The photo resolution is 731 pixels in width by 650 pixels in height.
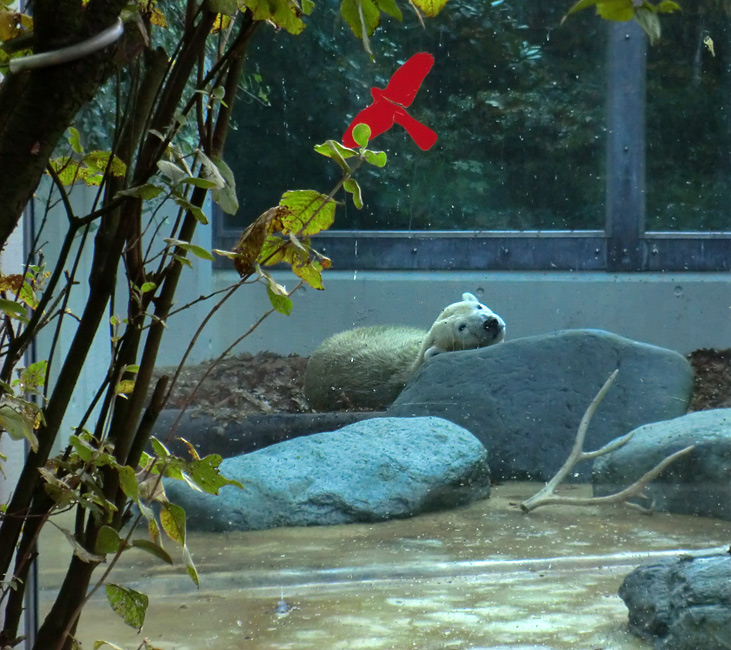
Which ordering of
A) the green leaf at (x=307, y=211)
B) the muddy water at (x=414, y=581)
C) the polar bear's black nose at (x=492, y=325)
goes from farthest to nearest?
the polar bear's black nose at (x=492, y=325), the muddy water at (x=414, y=581), the green leaf at (x=307, y=211)

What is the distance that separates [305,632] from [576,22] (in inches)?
60.3

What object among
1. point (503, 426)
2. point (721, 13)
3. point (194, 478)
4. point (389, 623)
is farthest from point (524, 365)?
point (194, 478)

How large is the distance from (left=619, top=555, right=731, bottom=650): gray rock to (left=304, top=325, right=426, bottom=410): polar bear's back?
1.04 m

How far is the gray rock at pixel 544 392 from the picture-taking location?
2.31 metres

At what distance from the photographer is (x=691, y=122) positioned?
2166 mm

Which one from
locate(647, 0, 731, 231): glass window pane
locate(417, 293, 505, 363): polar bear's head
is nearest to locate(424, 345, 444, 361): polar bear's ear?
locate(417, 293, 505, 363): polar bear's head

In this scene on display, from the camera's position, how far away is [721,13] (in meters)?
2.19

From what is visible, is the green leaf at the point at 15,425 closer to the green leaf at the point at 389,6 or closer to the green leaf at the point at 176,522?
the green leaf at the point at 176,522

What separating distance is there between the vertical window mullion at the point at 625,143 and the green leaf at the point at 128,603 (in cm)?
180

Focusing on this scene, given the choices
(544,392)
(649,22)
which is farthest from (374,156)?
(544,392)

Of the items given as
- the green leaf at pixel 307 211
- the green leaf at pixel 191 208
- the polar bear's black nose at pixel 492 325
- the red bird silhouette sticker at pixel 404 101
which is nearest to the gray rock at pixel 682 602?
the red bird silhouette sticker at pixel 404 101

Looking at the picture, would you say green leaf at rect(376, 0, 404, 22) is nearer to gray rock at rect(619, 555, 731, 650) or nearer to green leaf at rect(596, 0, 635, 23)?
green leaf at rect(596, 0, 635, 23)

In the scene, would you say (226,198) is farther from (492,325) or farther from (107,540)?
(492,325)

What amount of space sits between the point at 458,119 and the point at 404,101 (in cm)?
67
